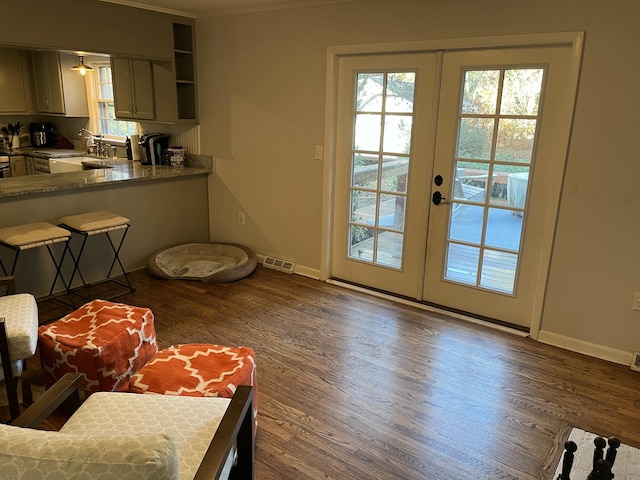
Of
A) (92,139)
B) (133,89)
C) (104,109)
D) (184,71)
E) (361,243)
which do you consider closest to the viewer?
(361,243)

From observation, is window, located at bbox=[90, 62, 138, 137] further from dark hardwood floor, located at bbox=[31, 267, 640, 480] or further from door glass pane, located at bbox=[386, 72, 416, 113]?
door glass pane, located at bbox=[386, 72, 416, 113]

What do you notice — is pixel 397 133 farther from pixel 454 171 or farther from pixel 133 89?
pixel 133 89

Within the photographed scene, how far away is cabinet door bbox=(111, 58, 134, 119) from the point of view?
188 inches

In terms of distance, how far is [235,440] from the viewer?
Answer: 5.21 feet

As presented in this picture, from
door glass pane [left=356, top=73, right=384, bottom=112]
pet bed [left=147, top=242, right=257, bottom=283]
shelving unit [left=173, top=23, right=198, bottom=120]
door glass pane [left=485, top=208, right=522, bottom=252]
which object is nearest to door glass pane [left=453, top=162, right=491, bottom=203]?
door glass pane [left=485, top=208, right=522, bottom=252]

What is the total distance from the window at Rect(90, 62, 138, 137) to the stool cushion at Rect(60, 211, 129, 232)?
2462 mm

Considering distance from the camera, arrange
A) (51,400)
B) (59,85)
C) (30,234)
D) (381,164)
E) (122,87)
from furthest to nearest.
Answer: (59,85) → (122,87) → (381,164) → (30,234) → (51,400)

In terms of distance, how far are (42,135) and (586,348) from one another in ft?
21.6

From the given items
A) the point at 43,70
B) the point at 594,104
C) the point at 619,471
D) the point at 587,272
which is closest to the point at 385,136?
the point at 594,104

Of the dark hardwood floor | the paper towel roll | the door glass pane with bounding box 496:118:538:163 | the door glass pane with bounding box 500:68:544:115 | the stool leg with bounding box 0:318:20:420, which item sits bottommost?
the dark hardwood floor

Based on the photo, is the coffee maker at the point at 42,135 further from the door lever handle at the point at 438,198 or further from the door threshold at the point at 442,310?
the door lever handle at the point at 438,198

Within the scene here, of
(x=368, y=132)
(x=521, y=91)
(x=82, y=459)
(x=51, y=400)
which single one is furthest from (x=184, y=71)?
(x=82, y=459)

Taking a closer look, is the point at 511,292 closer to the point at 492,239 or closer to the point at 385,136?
the point at 492,239

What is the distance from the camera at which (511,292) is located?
3324 mm
